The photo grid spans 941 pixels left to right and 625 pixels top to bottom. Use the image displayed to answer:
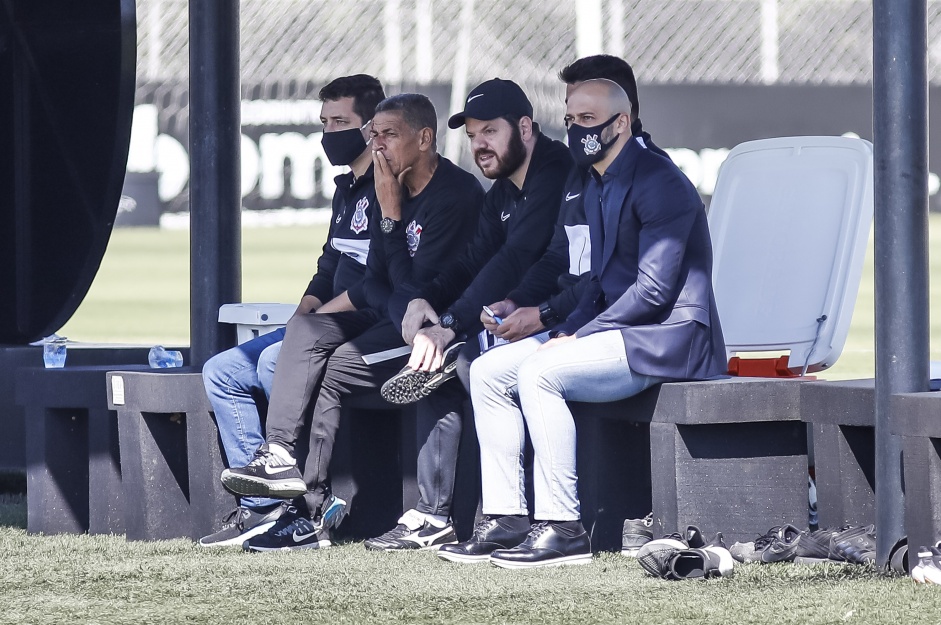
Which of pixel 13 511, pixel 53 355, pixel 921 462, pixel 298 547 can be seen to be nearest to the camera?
pixel 921 462

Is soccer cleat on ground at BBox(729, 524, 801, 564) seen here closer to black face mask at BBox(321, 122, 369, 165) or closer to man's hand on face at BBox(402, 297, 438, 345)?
man's hand on face at BBox(402, 297, 438, 345)

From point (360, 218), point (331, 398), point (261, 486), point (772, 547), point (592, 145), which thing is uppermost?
point (592, 145)

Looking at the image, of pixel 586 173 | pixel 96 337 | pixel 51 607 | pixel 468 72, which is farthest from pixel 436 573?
pixel 468 72

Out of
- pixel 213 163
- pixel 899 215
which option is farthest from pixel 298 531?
pixel 899 215

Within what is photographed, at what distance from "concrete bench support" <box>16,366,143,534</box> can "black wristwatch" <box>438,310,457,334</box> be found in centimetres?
127

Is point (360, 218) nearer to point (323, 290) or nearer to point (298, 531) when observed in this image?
point (323, 290)

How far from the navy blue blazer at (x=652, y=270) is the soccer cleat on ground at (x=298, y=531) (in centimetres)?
95

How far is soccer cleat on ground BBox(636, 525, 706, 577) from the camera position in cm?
394

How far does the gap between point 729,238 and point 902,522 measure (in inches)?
76.0

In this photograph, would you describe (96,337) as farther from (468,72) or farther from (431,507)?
(431,507)

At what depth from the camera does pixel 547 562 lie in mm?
4168

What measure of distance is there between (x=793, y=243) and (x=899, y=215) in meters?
1.57

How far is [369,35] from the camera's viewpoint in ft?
51.5

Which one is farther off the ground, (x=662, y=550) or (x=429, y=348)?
(x=429, y=348)
